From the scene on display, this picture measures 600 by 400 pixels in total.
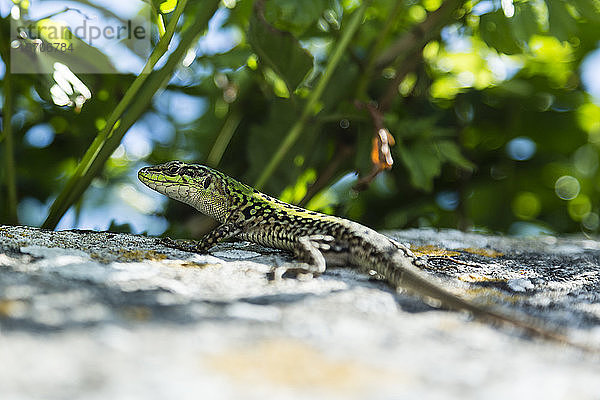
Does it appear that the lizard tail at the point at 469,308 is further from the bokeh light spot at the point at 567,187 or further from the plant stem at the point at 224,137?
the bokeh light spot at the point at 567,187

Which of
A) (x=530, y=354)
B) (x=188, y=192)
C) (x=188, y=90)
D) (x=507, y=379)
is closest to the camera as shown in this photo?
(x=507, y=379)

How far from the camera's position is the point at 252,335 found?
108 centimetres

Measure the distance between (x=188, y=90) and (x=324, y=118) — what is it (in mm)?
1054

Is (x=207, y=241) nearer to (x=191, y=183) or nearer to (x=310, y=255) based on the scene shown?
(x=310, y=255)

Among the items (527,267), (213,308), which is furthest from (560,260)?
(213,308)

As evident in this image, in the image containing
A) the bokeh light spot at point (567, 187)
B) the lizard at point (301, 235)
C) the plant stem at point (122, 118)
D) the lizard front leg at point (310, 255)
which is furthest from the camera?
the bokeh light spot at point (567, 187)

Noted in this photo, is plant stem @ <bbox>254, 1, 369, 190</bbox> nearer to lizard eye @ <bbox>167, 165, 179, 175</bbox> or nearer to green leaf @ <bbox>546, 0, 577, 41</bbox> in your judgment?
lizard eye @ <bbox>167, 165, 179, 175</bbox>

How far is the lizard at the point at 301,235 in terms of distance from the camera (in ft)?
Answer: 4.89

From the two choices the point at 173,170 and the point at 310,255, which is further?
the point at 173,170

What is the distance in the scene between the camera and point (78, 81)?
2246 mm

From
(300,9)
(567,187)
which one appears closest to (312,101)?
(300,9)

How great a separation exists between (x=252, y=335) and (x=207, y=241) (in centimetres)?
→ 116

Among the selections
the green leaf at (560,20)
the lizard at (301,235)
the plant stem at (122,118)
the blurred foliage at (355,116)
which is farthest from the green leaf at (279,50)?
the green leaf at (560,20)

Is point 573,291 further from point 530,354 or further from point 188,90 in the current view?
point 188,90
